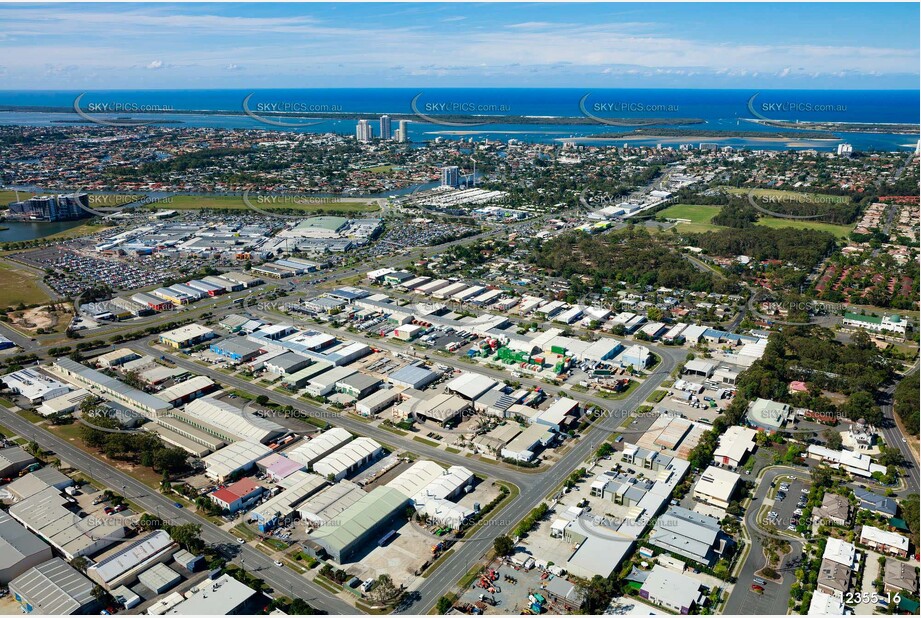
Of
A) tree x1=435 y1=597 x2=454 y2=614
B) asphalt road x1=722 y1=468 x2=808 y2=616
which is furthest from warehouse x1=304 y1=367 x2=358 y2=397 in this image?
asphalt road x1=722 y1=468 x2=808 y2=616

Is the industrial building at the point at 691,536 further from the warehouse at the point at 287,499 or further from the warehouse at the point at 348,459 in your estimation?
the warehouse at the point at 287,499

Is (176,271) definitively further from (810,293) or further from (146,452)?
(810,293)

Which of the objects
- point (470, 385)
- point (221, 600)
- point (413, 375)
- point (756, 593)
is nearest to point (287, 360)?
point (413, 375)

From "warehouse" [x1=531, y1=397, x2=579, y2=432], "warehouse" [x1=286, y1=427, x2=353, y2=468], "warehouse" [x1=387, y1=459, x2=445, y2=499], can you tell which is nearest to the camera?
"warehouse" [x1=387, y1=459, x2=445, y2=499]

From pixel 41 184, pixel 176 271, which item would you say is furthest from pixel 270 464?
pixel 41 184

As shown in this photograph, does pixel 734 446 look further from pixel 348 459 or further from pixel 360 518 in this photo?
pixel 348 459

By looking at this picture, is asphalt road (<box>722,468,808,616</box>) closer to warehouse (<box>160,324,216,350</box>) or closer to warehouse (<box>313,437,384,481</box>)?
warehouse (<box>313,437,384,481</box>)
